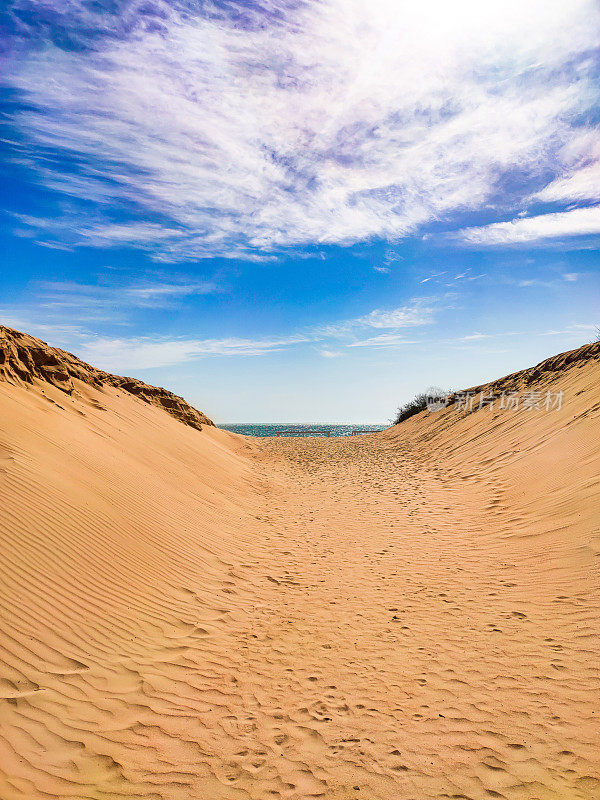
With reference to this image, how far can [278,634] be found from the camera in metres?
4.90

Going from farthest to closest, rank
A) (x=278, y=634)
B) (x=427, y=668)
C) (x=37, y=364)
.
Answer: (x=37, y=364), (x=278, y=634), (x=427, y=668)

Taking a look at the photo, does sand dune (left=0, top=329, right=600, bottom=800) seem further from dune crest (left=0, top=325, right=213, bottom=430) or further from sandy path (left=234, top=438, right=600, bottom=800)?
dune crest (left=0, top=325, right=213, bottom=430)

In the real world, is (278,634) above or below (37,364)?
below

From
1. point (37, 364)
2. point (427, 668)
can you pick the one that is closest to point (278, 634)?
point (427, 668)

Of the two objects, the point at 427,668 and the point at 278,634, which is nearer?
the point at 427,668

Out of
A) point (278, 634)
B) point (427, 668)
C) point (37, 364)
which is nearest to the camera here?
point (427, 668)

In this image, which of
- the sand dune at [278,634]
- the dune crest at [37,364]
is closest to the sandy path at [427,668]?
the sand dune at [278,634]

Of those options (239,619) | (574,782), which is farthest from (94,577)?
Answer: (574,782)

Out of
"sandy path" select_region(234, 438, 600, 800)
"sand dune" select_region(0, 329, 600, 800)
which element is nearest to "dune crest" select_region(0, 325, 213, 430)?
"sand dune" select_region(0, 329, 600, 800)

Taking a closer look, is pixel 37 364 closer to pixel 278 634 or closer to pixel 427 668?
pixel 278 634

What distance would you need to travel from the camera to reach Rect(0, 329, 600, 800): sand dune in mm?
2977

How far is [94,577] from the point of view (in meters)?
5.11

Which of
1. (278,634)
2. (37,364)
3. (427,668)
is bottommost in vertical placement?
(278,634)

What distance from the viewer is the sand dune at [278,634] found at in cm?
298
